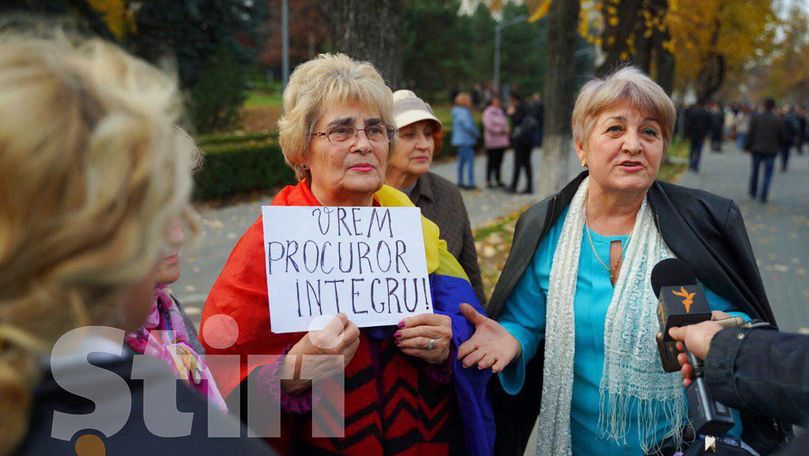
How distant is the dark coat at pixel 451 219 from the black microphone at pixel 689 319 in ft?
5.44

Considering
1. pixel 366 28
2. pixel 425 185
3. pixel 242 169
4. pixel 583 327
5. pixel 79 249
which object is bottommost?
pixel 242 169

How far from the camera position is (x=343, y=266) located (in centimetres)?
204

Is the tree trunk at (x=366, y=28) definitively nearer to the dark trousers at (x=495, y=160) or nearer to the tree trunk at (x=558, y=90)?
the tree trunk at (x=558, y=90)

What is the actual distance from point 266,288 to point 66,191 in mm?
1179

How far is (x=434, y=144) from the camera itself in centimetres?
400

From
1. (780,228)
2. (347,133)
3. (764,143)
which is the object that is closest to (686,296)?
(347,133)

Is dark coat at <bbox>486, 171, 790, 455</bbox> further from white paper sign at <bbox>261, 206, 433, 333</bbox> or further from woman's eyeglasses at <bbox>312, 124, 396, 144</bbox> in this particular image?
woman's eyeglasses at <bbox>312, 124, 396, 144</bbox>

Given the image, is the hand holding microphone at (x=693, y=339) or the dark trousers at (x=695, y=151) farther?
the dark trousers at (x=695, y=151)

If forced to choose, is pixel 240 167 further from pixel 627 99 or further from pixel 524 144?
pixel 627 99

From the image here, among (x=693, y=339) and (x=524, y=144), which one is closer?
(x=693, y=339)

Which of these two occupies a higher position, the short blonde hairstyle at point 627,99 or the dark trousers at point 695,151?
the short blonde hairstyle at point 627,99

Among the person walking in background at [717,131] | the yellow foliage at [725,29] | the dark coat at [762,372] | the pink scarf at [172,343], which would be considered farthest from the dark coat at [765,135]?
the person walking in background at [717,131]

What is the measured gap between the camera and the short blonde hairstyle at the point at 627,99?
2416mm

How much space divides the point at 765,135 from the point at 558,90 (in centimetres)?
757
